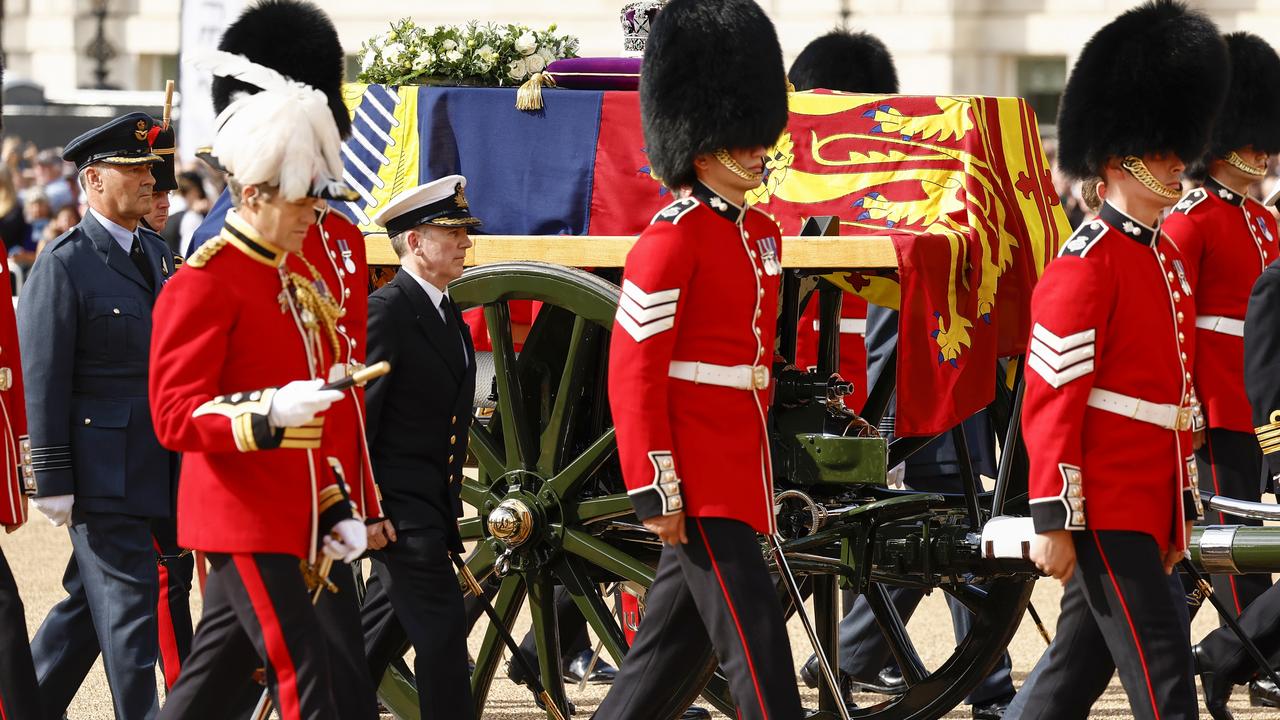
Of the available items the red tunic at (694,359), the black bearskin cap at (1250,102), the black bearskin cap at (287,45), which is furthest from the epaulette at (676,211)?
the black bearskin cap at (1250,102)

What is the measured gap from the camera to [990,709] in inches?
223

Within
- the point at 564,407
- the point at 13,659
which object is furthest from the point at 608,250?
the point at 13,659

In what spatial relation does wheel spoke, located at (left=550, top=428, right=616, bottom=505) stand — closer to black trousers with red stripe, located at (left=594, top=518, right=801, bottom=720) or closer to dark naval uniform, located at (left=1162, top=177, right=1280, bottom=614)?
black trousers with red stripe, located at (left=594, top=518, right=801, bottom=720)

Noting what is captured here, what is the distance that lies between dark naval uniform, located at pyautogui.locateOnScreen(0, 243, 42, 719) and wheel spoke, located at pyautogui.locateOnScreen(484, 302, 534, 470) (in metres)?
1.01

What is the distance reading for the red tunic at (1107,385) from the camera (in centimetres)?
401

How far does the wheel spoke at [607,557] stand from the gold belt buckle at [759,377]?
757mm

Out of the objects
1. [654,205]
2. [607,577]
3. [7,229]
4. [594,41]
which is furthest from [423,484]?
[594,41]

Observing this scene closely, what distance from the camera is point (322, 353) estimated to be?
154 inches

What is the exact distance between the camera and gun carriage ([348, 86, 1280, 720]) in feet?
16.1

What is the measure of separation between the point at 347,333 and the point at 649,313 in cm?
55

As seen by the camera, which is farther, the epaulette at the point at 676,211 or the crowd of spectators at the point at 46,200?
the crowd of spectators at the point at 46,200

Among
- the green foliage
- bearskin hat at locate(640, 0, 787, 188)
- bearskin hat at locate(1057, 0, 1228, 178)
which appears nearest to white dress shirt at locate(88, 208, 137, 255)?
the green foliage

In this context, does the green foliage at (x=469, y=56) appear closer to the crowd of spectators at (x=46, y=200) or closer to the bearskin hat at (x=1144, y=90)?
the bearskin hat at (x=1144, y=90)

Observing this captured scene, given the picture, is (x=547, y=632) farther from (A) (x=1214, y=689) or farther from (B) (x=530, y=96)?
(A) (x=1214, y=689)
